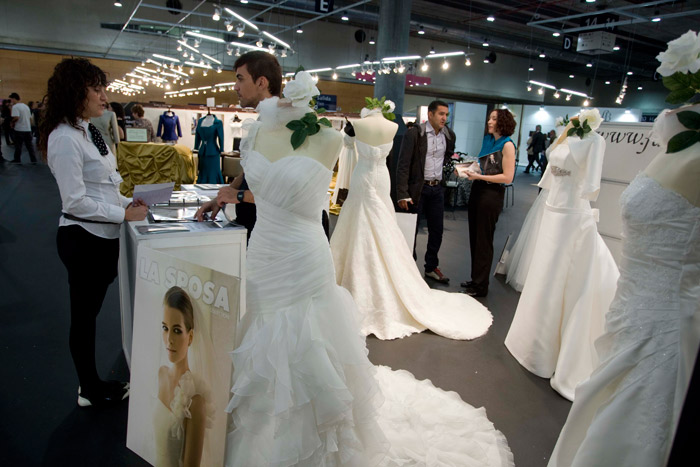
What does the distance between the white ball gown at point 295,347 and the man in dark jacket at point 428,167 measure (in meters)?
2.48

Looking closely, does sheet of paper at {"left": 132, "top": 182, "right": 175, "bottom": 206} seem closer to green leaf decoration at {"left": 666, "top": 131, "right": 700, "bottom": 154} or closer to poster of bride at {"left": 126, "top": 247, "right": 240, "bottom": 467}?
poster of bride at {"left": 126, "top": 247, "right": 240, "bottom": 467}

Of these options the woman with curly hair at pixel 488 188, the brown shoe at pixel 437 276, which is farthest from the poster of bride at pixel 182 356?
the brown shoe at pixel 437 276

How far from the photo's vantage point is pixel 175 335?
5.26 feet

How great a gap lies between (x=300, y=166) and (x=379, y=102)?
227cm

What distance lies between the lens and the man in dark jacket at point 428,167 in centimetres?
412

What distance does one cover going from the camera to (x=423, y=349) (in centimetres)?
319

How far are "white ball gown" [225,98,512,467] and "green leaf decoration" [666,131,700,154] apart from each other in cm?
111

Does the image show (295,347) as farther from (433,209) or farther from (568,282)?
(433,209)

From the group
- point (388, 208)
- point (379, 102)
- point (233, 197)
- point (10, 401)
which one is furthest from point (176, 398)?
point (379, 102)

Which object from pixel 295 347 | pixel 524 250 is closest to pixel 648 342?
pixel 295 347

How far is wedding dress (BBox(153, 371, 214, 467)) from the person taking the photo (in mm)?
1593

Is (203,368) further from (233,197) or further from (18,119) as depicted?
→ (18,119)

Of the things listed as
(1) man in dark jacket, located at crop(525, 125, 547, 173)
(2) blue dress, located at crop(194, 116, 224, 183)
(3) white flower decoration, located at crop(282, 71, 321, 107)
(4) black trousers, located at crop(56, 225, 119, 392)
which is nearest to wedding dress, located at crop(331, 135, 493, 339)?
(4) black trousers, located at crop(56, 225, 119, 392)

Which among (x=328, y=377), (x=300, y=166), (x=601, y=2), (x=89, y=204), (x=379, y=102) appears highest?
(x=601, y=2)
